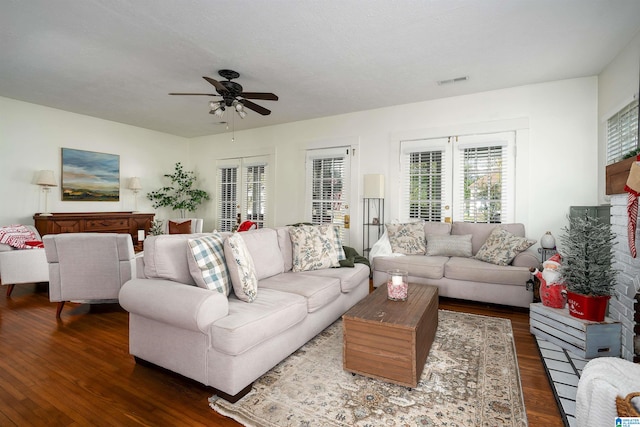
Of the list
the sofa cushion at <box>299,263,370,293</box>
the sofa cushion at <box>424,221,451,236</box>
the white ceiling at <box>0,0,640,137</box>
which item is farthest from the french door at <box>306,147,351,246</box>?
the sofa cushion at <box>299,263,370,293</box>

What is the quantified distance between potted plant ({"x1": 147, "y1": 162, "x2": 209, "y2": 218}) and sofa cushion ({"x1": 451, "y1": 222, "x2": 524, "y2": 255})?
17.9 ft

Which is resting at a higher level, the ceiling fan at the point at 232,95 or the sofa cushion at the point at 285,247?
the ceiling fan at the point at 232,95

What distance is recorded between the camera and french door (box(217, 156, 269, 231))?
6.55m

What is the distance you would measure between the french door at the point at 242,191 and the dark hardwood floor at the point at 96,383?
12.5 feet

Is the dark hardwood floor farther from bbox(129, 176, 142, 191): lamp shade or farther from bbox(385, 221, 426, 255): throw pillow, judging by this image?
bbox(129, 176, 142, 191): lamp shade

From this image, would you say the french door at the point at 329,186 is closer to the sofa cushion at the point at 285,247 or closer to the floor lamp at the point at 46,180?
the sofa cushion at the point at 285,247

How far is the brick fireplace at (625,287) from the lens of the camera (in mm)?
1968

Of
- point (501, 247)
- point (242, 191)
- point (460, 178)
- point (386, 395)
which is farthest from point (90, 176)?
point (501, 247)

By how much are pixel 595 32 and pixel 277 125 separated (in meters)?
4.83

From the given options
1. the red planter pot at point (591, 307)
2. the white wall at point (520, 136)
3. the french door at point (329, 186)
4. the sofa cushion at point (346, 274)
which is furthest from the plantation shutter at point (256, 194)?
the red planter pot at point (591, 307)

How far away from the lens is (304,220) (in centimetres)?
600

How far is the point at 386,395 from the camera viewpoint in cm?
188

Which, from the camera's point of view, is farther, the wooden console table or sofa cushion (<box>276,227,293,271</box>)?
the wooden console table

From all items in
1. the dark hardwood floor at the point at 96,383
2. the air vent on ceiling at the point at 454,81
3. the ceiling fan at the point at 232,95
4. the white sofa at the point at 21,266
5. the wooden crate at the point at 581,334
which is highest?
the air vent on ceiling at the point at 454,81
